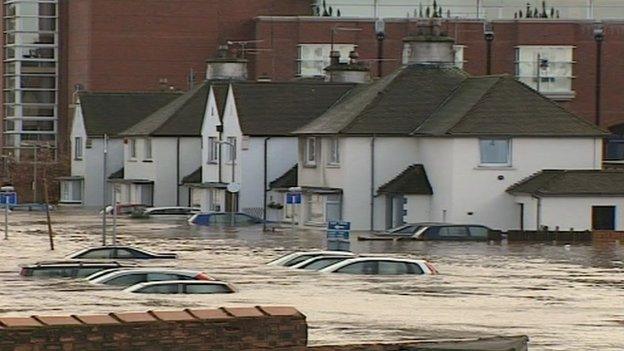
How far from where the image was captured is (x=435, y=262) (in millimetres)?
66000

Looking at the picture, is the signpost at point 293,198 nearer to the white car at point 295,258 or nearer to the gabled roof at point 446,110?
the gabled roof at point 446,110

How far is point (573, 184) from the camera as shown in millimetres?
82000

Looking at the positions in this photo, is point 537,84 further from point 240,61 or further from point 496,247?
point 496,247

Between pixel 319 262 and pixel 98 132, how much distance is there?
203ft

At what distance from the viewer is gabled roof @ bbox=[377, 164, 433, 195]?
86500 millimetres

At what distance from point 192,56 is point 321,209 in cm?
4647

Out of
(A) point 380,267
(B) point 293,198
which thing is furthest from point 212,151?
(A) point 380,267

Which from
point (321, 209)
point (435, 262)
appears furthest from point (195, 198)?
point (435, 262)

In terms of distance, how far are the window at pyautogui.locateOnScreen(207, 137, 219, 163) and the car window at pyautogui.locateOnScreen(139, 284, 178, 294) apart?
170 feet

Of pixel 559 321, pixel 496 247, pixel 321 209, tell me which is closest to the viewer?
pixel 559 321

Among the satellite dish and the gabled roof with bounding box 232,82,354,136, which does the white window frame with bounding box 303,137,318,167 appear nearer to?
the gabled roof with bounding box 232,82,354,136

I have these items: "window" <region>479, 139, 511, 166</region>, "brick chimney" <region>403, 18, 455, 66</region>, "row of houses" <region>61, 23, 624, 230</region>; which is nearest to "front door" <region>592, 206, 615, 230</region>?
"row of houses" <region>61, 23, 624, 230</region>

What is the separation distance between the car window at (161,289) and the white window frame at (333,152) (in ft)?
129

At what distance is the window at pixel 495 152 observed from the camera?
8525 cm
